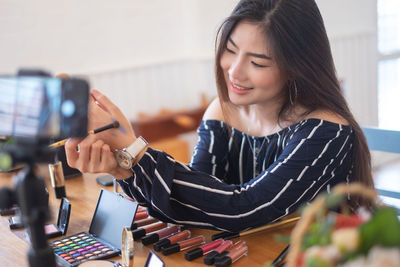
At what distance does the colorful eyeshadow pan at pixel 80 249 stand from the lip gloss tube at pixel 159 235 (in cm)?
6

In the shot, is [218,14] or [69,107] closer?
[69,107]

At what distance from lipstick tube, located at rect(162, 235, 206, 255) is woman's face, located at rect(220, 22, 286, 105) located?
1.15 feet

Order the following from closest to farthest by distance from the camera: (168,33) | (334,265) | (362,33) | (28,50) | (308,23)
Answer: (334,265)
(308,23)
(28,50)
(168,33)
(362,33)

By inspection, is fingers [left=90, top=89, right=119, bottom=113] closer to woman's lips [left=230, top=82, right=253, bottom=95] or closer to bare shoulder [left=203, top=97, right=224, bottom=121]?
woman's lips [left=230, top=82, right=253, bottom=95]

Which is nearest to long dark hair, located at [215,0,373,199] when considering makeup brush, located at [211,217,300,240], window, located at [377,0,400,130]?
makeup brush, located at [211,217,300,240]

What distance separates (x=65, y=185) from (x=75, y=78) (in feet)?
2.90

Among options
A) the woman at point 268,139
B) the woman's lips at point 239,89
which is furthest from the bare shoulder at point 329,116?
the woman's lips at point 239,89

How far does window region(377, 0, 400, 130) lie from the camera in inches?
134

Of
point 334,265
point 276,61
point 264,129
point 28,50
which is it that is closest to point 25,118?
point 334,265

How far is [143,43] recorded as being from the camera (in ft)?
9.31

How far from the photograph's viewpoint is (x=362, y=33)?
3.28 meters

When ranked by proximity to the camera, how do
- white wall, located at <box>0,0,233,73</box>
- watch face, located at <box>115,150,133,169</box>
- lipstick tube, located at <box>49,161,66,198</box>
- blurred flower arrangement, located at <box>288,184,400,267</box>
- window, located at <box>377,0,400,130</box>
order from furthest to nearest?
window, located at <box>377,0,400,130</box> → white wall, located at <box>0,0,233,73</box> → lipstick tube, located at <box>49,161,66,198</box> → watch face, located at <box>115,150,133,169</box> → blurred flower arrangement, located at <box>288,184,400,267</box>

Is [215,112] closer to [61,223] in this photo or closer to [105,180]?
[105,180]

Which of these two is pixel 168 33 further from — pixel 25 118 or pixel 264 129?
pixel 25 118
